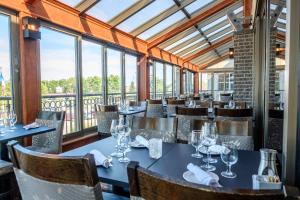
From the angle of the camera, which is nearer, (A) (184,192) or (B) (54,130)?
(A) (184,192)

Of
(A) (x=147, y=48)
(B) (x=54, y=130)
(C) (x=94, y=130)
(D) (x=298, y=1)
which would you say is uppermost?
(A) (x=147, y=48)

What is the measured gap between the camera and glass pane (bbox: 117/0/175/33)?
17.8ft

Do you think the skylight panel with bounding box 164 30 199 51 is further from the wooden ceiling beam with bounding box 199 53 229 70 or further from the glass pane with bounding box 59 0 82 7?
the wooden ceiling beam with bounding box 199 53 229 70

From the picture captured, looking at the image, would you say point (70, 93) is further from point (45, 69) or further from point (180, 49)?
point (180, 49)

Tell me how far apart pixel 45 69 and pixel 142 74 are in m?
3.46

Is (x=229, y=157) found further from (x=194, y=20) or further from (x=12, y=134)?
(x=194, y=20)

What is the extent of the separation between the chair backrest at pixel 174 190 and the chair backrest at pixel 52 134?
2.33m

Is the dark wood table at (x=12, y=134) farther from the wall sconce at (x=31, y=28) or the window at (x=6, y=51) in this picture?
the wall sconce at (x=31, y=28)

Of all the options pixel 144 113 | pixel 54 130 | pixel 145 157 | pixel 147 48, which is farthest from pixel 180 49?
pixel 145 157

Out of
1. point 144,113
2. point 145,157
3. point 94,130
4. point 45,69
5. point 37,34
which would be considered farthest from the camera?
point 94,130

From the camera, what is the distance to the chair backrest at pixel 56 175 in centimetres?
81

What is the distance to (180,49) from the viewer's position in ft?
31.1

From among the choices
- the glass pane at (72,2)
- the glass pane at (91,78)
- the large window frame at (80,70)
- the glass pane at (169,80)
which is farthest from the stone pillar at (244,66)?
the glass pane at (169,80)

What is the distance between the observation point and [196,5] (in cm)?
636
